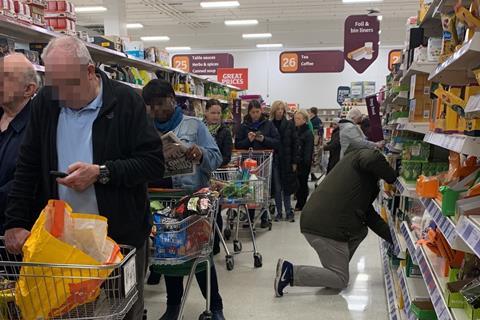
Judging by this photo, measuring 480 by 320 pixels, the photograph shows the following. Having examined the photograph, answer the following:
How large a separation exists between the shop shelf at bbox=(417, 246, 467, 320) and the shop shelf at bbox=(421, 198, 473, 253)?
22 cm

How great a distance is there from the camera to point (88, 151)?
74.2 inches

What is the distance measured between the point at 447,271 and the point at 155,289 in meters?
2.74

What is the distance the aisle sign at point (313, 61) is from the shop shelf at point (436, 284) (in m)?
11.6

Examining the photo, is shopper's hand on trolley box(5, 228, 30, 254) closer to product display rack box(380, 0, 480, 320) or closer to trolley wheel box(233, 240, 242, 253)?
product display rack box(380, 0, 480, 320)

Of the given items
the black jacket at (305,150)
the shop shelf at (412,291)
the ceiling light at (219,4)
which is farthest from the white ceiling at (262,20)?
the shop shelf at (412,291)

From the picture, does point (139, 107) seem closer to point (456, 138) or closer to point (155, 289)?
point (456, 138)

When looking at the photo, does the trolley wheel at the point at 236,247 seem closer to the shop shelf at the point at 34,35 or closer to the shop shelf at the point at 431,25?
the shop shelf at the point at 34,35

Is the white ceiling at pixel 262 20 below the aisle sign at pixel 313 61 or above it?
above

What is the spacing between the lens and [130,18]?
1401 cm

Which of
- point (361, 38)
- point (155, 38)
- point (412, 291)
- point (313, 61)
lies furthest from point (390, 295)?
point (155, 38)

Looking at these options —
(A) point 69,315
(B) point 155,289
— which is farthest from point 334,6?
(A) point 69,315

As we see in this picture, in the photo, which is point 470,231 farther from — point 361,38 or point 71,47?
point 361,38

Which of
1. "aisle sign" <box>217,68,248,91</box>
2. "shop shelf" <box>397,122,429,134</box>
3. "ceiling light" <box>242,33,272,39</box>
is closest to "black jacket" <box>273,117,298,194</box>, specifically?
"shop shelf" <box>397,122,429,134</box>

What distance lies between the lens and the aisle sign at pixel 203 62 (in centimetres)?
1536
